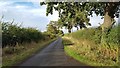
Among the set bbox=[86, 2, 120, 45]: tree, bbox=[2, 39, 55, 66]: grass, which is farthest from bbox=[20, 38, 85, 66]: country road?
bbox=[86, 2, 120, 45]: tree

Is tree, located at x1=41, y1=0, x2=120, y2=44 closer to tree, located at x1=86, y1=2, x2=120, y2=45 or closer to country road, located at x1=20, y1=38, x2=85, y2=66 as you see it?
tree, located at x1=86, y1=2, x2=120, y2=45

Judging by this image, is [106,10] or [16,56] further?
[106,10]

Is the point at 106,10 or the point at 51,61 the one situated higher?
the point at 106,10

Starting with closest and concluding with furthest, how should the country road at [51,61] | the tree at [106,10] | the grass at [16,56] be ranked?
1. the country road at [51,61]
2. the grass at [16,56]
3. the tree at [106,10]

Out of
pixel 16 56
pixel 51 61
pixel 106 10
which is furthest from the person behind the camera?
pixel 106 10

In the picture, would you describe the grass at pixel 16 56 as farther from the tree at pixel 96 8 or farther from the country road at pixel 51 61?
the tree at pixel 96 8

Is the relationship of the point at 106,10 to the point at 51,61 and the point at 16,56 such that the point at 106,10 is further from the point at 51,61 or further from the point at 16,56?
the point at 51,61

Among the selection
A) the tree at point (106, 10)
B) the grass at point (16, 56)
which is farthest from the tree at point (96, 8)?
the grass at point (16, 56)

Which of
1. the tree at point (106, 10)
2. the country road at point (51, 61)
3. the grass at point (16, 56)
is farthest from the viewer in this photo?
the tree at point (106, 10)

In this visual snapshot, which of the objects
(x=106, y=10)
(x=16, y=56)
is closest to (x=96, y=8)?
(x=106, y=10)

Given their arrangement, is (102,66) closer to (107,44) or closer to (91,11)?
(107,44)

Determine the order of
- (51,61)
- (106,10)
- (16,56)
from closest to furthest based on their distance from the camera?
(51,61) < (16,56) < (106,10)

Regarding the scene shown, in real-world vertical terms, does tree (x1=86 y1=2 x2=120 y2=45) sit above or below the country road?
above

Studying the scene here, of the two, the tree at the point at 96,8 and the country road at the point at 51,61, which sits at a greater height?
the tree at the point at 96,8
